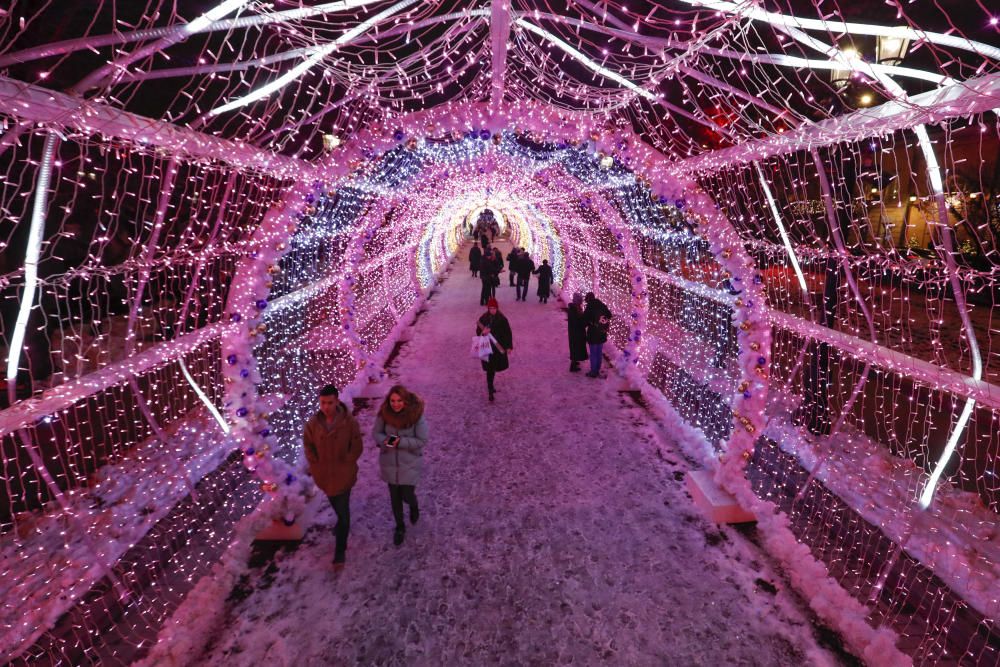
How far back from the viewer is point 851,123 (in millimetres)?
3369

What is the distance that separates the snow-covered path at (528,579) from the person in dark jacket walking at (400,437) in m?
0.68

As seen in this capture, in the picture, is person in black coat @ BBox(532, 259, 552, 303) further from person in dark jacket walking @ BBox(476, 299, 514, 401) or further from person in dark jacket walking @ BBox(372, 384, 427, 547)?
person in dark jacket walking @ BBox(372, 384, 427, 547)

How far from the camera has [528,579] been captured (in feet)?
13.1

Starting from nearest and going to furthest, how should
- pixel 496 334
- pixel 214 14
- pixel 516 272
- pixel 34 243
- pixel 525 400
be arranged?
pixel 34 243, pixel 214 14, pixel 496 334, pixel 525 400, pixel 516 272

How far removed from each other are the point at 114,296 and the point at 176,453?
11774 millimetres

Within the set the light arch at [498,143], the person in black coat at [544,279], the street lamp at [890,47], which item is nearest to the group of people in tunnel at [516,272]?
the person in black coat at [544,279]

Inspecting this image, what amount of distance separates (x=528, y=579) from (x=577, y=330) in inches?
193

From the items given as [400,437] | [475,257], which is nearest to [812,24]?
[400,437]

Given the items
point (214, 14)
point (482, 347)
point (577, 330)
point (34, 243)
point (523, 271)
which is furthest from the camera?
point (523, 271)

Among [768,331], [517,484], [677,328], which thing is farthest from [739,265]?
[677,328]

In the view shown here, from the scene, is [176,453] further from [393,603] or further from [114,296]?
[114,296]

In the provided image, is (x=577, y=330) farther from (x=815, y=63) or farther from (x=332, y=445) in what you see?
(x=332, y=445)

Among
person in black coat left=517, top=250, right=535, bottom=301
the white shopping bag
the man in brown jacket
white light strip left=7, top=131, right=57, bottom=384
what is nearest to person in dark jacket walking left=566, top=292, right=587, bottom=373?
the white shopping bag

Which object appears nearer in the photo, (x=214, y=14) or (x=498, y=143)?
(x=214, y=14)
